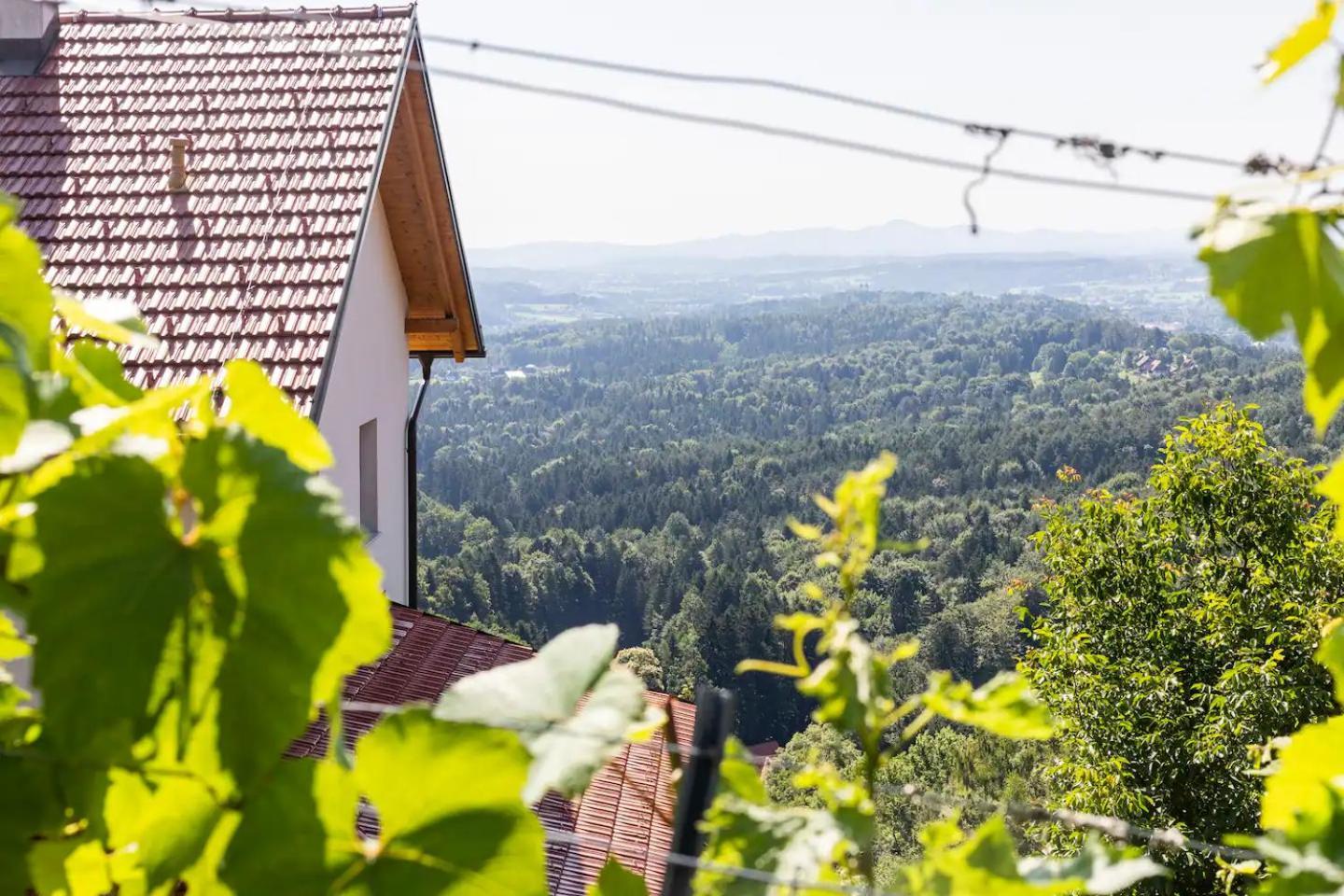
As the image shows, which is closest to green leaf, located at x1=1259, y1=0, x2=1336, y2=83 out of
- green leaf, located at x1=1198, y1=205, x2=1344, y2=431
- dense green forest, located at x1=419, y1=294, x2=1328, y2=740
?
green leaf, located at x1=1198, y1=205, x2=1344, y2=431

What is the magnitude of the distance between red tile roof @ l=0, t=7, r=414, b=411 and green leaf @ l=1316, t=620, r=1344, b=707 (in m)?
4.43

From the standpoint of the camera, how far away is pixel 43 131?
6078 millimetres

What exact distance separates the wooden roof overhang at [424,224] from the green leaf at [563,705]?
5.79 meters

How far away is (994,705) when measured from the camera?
771mm

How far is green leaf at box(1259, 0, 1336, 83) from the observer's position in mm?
821

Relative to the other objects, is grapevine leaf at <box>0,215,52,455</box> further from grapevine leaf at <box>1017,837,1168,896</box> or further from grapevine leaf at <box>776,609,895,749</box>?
grapevine leaf at <box>1017,837,1168,896</box>

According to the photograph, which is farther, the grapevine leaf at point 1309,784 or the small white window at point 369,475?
the small white window at point 369,475

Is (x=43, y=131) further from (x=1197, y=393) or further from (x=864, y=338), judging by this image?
(x=864, y=338)

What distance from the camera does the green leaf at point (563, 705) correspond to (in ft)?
2.50

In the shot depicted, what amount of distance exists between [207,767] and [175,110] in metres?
6.33

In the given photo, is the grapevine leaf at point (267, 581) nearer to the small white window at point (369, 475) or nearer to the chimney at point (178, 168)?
the chimney at point (178, 168)

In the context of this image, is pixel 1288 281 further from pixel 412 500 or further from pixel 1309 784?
pixel 412 500

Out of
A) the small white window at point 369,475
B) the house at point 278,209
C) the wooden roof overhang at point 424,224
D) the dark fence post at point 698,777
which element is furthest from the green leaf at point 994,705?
the small white window at point 369,475

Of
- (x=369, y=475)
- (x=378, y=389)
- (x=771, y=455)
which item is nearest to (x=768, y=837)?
(x=378, y=389)
